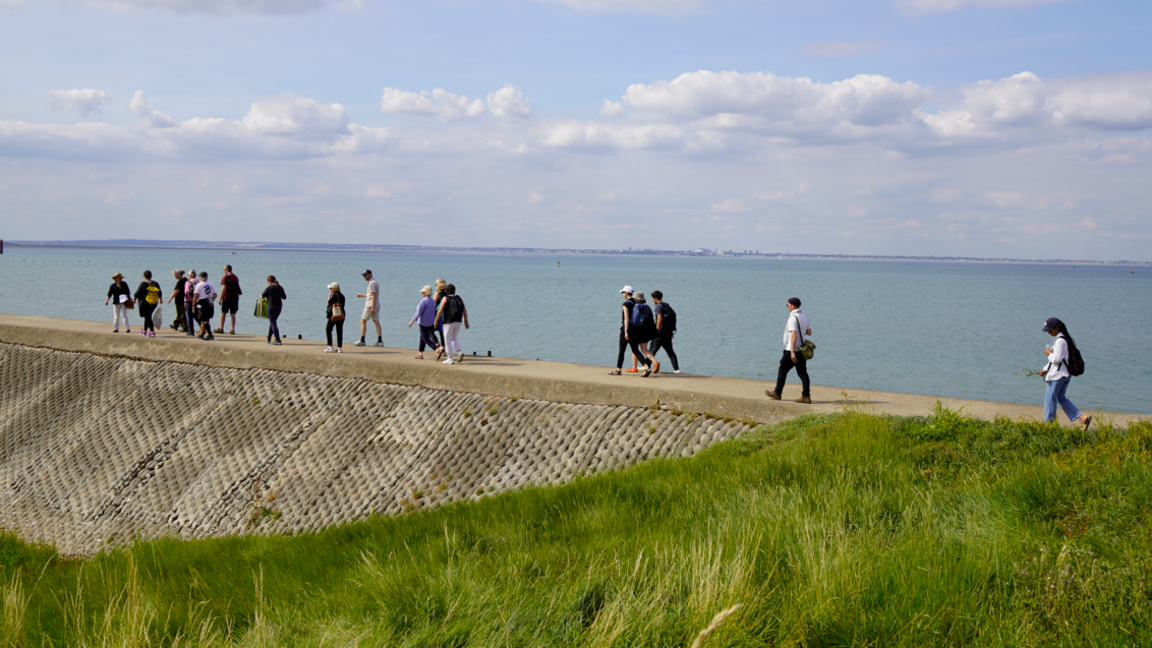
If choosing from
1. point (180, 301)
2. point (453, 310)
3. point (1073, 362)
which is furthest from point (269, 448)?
point (1073, 362)

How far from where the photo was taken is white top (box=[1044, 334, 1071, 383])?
9922 mm

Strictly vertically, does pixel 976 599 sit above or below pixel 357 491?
above

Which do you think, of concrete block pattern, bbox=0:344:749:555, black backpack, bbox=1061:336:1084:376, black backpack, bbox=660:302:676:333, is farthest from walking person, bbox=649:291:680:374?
black backpack, bbox=1061:336:1084:376

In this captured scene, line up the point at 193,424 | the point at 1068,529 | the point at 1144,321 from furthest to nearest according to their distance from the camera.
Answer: the point at 1144,321 → the point at 193,424 → the point at 1068,529

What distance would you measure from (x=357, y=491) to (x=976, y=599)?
34.3 ft

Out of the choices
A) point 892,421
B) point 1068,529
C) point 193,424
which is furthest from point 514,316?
point 1068,529

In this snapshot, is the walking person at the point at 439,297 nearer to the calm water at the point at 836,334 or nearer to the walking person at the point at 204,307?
the walking person at the point at 204,307

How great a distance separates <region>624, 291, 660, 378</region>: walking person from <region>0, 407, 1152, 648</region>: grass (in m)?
5.86

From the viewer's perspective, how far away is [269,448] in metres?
14.9

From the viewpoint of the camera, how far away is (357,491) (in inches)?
512

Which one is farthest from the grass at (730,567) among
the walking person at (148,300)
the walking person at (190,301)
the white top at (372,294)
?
the walking person at (190,301)

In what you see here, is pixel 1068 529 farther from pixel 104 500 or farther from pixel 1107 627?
pixel 104 500

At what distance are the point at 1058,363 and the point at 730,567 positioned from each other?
24.3 ft

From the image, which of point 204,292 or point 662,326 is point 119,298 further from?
point 662,326
